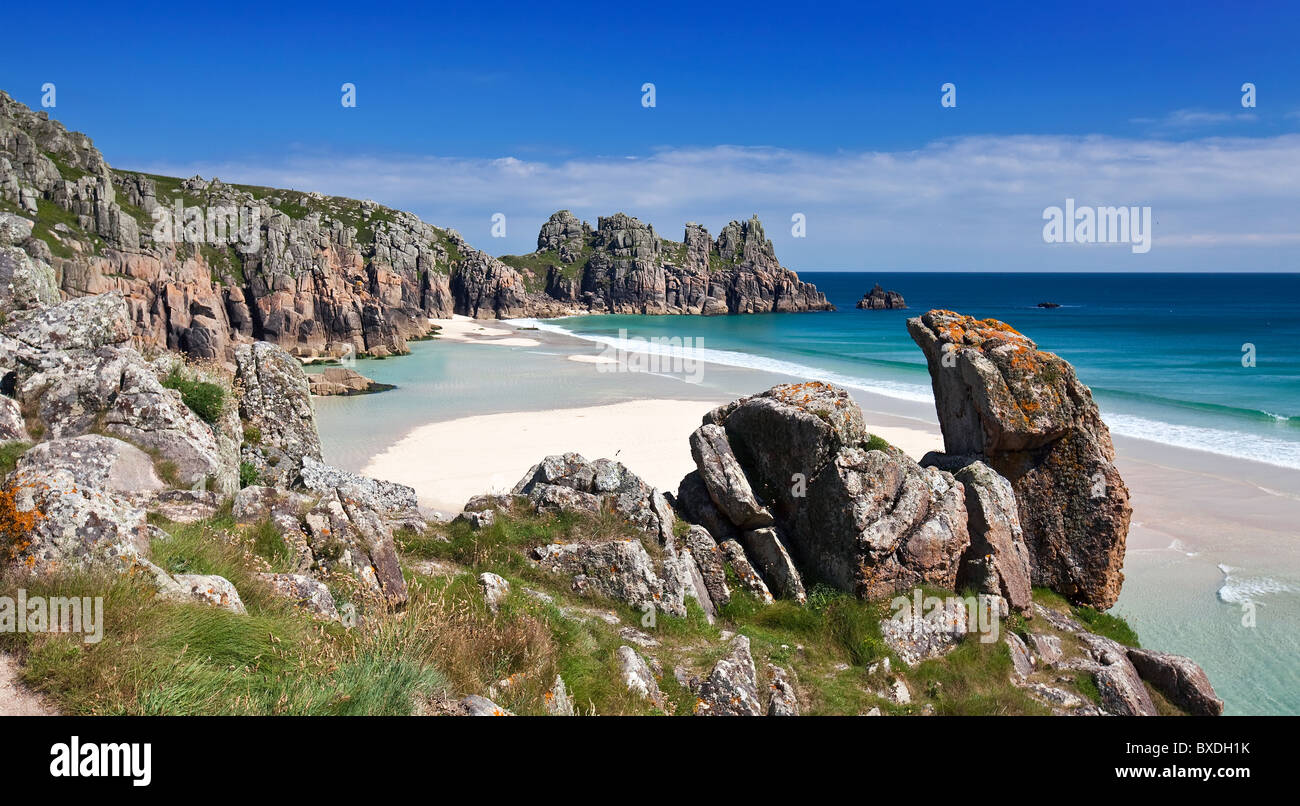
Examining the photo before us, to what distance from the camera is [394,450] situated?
94.0ft

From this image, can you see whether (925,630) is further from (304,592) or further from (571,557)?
(304,592)

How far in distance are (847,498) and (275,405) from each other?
11271 mm

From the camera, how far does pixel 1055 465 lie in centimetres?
1370

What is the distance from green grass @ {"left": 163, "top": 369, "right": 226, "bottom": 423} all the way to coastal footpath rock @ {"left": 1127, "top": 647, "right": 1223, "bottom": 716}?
15.8 meters

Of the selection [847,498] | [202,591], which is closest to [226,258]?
[847,498]

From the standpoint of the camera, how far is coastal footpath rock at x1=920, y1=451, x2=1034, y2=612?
475 inches

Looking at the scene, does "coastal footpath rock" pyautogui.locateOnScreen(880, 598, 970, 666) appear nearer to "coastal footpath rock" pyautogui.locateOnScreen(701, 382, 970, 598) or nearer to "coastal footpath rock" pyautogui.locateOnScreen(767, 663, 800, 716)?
"coastal footpath rock" pyautogui.locateOnScreen(701, 382, 970, 598)

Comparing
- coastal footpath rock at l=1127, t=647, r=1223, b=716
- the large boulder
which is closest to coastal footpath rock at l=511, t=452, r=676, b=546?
the large boulder

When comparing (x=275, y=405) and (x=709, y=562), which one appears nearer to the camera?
(x=709, y=562)

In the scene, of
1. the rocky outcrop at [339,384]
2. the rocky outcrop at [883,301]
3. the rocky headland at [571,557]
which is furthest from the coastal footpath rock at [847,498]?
the rocky outcrop at [883,301]
